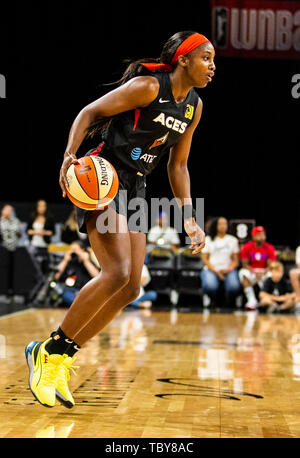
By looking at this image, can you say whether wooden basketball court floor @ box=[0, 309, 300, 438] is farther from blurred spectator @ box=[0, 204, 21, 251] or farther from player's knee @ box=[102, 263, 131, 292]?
blurred spectator @ box=[0, 204, 21, 251]

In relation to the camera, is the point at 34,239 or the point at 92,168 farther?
the point at 34,239

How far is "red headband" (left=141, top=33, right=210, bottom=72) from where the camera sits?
2.85 metres

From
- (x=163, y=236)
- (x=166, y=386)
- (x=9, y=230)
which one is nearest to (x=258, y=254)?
(x=163, y=236)

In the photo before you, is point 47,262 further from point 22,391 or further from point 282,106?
point 22,391

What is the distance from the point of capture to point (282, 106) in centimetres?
1163

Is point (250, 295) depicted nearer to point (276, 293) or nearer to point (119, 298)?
point (276, 293)

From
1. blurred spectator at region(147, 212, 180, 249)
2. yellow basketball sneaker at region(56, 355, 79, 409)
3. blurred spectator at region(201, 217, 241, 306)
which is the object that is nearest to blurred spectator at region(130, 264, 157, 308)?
blurred spectator at region(147, 212, 180, 249)

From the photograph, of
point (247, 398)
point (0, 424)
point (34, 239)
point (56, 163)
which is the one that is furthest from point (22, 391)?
point (56, 163)

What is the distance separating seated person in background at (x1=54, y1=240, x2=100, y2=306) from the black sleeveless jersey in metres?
4.89

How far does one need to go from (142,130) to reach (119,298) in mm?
751

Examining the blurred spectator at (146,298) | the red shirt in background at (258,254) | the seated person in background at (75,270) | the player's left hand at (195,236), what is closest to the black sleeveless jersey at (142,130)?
the player's left hand at (195,236)

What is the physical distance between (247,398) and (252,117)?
9.28 m

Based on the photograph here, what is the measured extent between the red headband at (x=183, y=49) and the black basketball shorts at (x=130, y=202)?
47 centimetres

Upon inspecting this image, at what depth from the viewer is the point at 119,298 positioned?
9.16 ft
